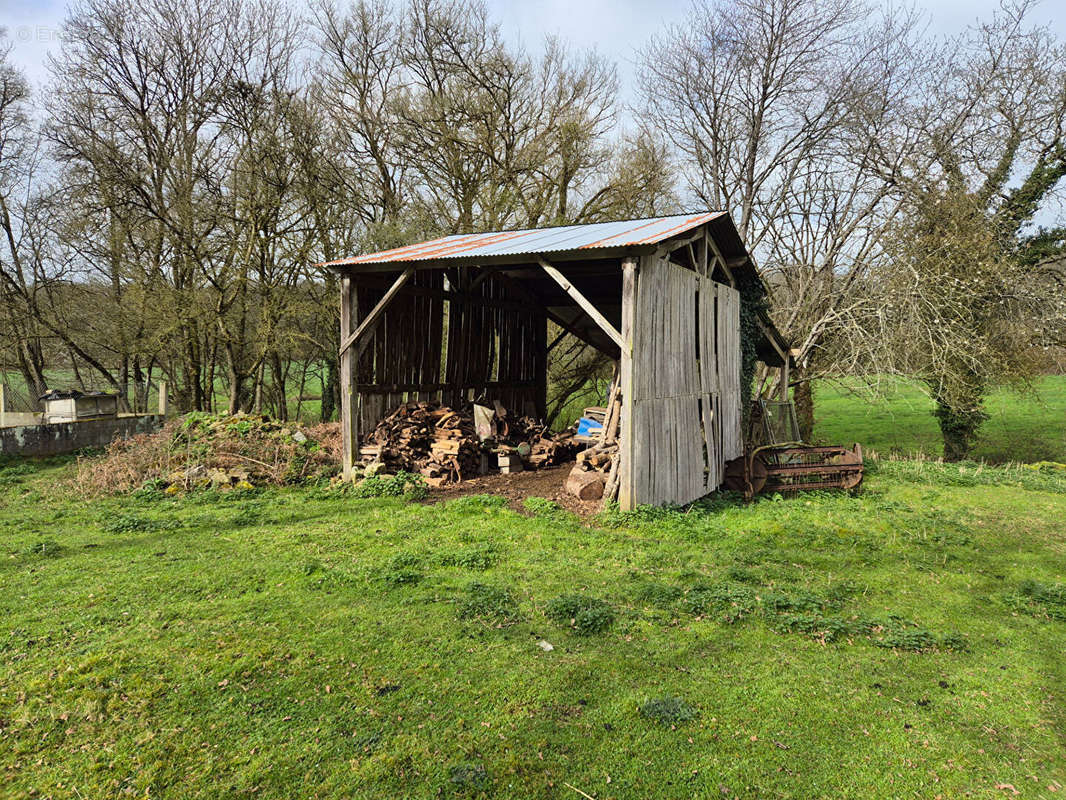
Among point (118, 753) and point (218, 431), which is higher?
point (218, 431)

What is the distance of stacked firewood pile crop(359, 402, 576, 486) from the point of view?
1011 cm

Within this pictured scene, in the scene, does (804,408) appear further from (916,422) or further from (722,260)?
(722,260)

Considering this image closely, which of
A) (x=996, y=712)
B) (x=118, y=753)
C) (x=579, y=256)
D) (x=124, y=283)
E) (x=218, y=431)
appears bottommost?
(x=996, y=712)

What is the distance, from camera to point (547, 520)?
773cm

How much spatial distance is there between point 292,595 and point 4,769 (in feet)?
7.41

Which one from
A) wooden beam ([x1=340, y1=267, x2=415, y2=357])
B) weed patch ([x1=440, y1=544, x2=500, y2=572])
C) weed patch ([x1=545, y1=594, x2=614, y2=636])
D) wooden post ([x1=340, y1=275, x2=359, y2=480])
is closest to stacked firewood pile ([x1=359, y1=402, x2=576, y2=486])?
wooden post ([x1=340, y1=275, x2=359, y2=480])

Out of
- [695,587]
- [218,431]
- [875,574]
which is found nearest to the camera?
[695,587]

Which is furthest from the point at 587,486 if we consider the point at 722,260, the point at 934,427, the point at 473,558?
the point at 934,427

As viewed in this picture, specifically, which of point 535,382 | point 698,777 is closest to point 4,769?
point 698,777

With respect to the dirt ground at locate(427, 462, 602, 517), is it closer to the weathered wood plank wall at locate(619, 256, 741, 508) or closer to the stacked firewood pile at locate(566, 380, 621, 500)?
the stacked firewood pile at locate(566, 380, 621, 500)

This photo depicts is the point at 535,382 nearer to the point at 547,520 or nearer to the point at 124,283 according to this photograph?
the point at 547,520

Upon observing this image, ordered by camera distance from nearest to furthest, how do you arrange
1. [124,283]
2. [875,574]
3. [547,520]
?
[875,574] → [547,520] → [124,283]

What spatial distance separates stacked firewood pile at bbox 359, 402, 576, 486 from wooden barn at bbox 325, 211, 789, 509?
454 millimetres

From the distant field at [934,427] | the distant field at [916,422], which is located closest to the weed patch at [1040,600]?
the distant field at [916,422]
